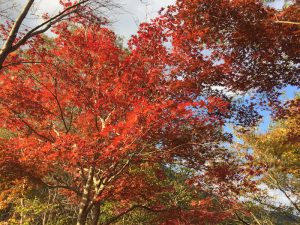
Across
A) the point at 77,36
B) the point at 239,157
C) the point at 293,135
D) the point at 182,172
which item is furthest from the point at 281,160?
the point at 77,36

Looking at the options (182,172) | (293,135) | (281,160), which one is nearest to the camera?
(293,135)

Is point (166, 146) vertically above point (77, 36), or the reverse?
point (77, 36)

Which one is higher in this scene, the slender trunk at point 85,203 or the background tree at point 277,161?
the background tree at point 277,161

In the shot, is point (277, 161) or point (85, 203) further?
point (277, 161)

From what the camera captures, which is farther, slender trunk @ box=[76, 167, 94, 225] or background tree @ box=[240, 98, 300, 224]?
background tree @ box=[240, 98, 300, 224]

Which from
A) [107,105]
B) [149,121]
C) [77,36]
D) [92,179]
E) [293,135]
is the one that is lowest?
[92,179]

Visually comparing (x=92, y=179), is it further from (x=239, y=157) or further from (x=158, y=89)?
(x=239, y=157)

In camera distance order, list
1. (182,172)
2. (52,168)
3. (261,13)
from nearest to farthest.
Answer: (261,13) < (52,168) < (182,172)

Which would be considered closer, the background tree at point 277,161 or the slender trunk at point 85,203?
the slender trunk at point 85,203

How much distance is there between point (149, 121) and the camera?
23.6ft

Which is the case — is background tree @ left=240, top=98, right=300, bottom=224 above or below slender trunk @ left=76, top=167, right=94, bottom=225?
above

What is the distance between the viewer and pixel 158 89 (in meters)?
9.68

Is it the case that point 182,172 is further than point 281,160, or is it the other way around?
point 182,172

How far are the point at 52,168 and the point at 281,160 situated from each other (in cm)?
1398
